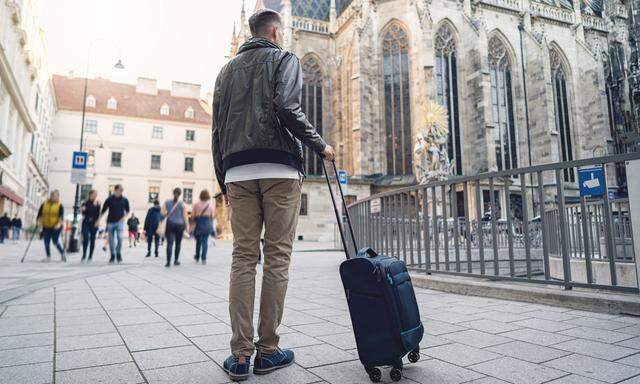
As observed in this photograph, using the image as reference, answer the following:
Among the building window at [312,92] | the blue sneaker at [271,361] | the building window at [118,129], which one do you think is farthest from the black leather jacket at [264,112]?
the building window at [118,129]

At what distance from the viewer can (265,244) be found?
2498mm

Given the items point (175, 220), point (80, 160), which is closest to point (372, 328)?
point (175, 220)

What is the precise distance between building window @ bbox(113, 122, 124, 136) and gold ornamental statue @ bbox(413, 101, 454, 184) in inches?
1301

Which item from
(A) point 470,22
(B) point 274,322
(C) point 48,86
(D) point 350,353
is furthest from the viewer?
(C) point 48,86

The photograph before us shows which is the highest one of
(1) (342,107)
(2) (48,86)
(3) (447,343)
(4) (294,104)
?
(2) (48,86)

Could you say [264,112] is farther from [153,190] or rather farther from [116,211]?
[153,190]

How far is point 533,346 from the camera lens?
270cm

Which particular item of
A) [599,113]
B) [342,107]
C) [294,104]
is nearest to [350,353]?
[294,104]

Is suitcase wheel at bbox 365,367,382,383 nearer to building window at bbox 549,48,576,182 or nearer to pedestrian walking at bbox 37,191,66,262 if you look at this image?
pedestrian walking at bbox 37,191,66,262

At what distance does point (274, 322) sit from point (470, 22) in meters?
33.2

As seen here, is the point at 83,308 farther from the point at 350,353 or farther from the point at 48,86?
the point at 48,86

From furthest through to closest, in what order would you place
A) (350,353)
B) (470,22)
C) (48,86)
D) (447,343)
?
(48,86) → (470,22) → (447,343) → (350,353)

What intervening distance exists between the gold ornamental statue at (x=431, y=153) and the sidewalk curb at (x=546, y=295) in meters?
17.1

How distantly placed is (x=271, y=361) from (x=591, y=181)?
3.56 meters
